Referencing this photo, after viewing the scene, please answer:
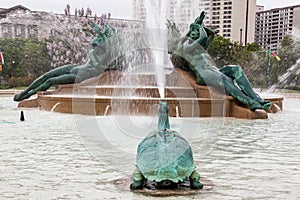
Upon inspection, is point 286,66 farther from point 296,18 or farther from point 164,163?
point 164,163

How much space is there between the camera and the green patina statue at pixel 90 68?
16.2 metres

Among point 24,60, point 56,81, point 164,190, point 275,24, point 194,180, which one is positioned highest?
point 275,24

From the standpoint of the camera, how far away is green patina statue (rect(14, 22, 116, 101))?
16234 mm

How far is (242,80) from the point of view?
13523 mm

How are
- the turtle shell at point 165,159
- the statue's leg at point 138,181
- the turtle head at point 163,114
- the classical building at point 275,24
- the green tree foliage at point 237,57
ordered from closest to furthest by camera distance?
1. the turtle shell at point 165,159
2. the statue's leg at point 138,181
3. the turtle head at point 163,114
4. the green tree foliage at point 237,57
5. the classical building at point 275,24

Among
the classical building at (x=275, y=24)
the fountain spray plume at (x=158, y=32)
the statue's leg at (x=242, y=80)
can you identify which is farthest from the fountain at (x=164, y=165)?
the classical building at (x=275, y=24)

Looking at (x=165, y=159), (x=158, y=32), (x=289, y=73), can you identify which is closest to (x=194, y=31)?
(x=158, y=32)

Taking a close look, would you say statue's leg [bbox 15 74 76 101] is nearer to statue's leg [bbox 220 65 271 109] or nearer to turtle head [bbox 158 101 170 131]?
statue's leg [bbox 220 65 271 109]

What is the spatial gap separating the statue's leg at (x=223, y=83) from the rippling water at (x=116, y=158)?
1.46m

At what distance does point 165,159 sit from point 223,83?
938cm

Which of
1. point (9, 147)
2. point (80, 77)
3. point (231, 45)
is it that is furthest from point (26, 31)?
point (9, 147)

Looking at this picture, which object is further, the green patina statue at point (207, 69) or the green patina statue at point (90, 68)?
the green patina statue at point (90, 68)

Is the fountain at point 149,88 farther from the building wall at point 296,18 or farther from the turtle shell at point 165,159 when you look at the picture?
the building wall at point 296,18

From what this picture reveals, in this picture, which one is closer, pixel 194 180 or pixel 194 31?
pixel 194 180
